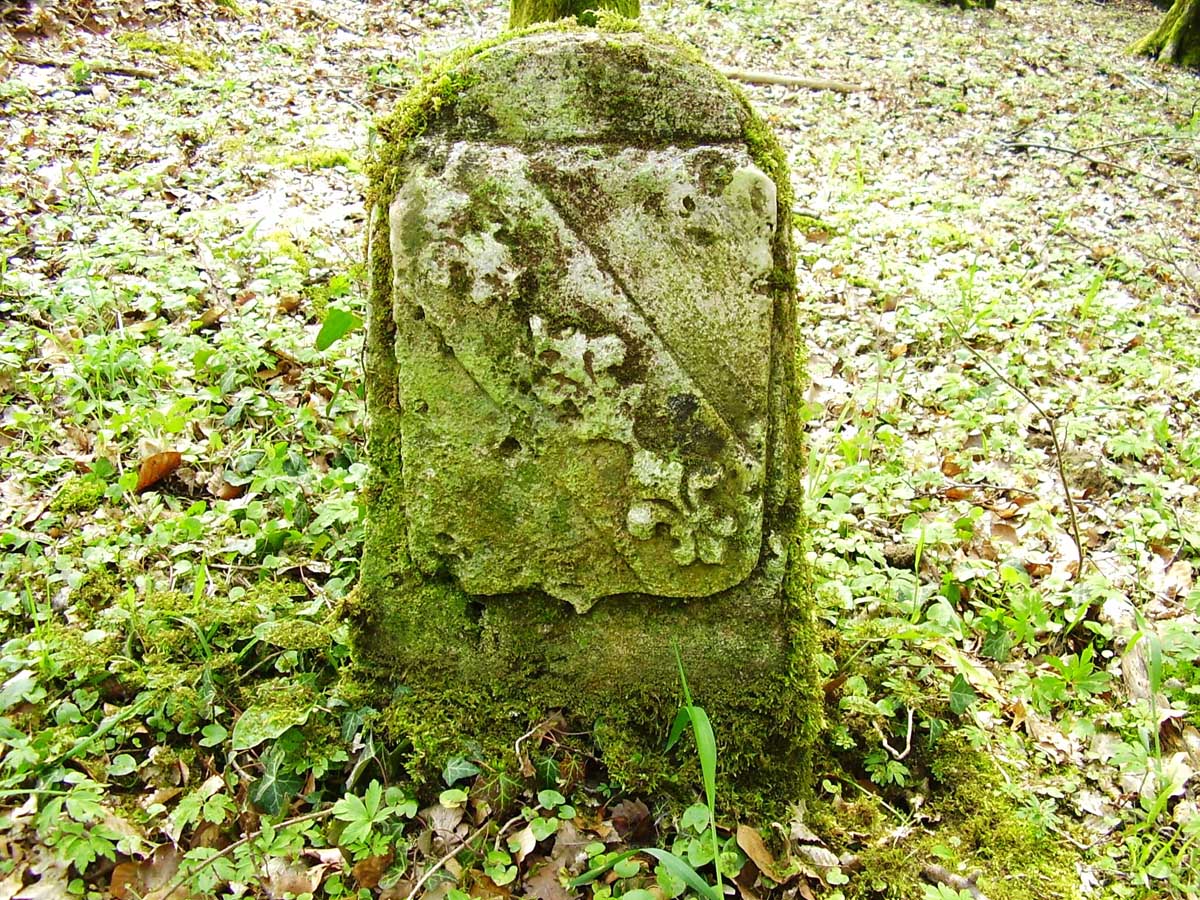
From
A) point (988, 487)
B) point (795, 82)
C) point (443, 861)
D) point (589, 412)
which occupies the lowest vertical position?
point (443, 861)

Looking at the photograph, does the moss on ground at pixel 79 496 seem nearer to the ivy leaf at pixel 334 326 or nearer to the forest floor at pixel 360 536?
the forest floor at pixel 360 536

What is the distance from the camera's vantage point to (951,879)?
237 cm

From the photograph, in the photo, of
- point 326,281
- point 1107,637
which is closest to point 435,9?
point 326,281

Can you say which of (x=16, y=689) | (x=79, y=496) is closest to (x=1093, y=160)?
(x=79, y=496)

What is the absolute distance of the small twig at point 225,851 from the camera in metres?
2.14

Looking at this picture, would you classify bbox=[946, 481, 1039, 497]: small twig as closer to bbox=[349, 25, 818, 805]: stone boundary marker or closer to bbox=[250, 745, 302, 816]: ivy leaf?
bbox=[349, 25, 818, 805]: stone boundary marker

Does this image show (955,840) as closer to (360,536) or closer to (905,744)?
(905,744)

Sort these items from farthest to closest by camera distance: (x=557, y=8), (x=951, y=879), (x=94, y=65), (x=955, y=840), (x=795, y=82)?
(x=795, y=82) → (x=94, y=65) → (x=557, y=8) → (x=955, y=840) → (x=951, y=879)

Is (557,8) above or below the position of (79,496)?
above

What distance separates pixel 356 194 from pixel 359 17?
461 cm

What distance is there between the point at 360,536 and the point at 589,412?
1237mm

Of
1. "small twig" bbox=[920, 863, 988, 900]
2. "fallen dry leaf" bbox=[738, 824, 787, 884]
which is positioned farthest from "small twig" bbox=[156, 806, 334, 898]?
"small twig" bbox=[920, 863, 988, 900]

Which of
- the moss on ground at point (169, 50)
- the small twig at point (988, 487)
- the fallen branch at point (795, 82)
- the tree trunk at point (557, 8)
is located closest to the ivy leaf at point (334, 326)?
the tree trunk at point (557, 8)

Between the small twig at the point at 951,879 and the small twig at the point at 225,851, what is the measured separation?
1646mm
